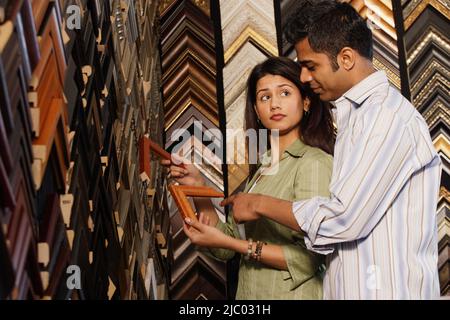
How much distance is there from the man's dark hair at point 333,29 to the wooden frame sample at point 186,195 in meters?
0.39

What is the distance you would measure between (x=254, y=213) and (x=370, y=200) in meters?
0.24

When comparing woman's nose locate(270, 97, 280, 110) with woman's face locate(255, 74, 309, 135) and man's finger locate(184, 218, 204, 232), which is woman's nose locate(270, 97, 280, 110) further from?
man's finger locate(184, 218, 204, 232)

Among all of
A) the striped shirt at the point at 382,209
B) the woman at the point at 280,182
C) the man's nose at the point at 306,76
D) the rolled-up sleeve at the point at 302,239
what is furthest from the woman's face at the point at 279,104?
the striped shirt at the point at 382,209

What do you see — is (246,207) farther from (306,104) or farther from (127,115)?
(127,115)

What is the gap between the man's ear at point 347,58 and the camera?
5.84ft

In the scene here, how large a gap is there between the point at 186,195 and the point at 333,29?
0.46 m

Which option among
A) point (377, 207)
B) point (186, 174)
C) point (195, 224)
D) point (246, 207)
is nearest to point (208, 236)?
point (195, 224)

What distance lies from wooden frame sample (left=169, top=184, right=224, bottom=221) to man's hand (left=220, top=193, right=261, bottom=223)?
133 millimetres

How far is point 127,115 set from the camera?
2242 mm

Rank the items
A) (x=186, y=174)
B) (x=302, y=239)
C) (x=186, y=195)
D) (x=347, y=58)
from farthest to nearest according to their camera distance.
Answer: (x=186, y=174)
(x=186, y=195)
(x=302, y=239)
(x=347, y=58)

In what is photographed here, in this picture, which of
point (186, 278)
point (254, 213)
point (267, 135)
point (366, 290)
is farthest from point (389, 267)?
point (186, 278)

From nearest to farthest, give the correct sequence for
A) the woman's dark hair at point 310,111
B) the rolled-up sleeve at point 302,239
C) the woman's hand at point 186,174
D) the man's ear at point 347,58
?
the man's ear at point 347,58
the rolled-up sleeve at point 302,239
the woman's dark hair at point 310,111
the woman's hand at point 186,174

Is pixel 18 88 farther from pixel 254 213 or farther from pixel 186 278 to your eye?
pixel 186 278

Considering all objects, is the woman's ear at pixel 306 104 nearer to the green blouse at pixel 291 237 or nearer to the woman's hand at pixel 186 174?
the green blouse at pixel 291 237
